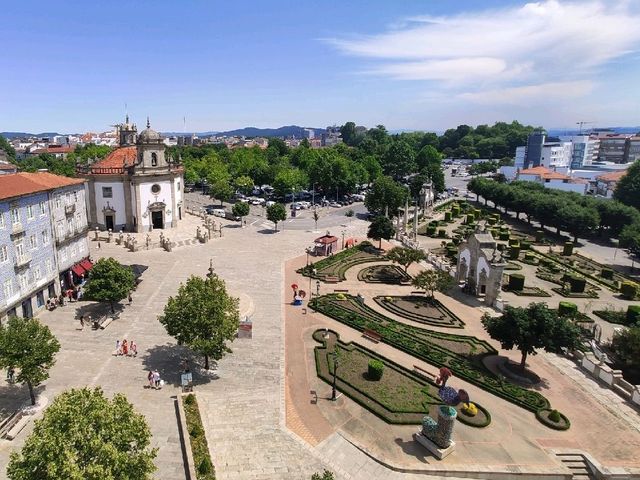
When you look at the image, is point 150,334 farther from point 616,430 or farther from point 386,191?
point 386,191

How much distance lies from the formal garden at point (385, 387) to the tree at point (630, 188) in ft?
260

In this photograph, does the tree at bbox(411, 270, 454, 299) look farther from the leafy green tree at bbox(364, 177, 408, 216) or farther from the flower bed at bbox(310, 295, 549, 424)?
the leafy green tree at bbox(364, 177, 408, 216)

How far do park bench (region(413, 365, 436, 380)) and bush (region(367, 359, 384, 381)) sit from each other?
2702mm

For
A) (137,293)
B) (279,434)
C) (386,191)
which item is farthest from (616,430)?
(386,191)

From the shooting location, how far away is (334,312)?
3884 centimetres

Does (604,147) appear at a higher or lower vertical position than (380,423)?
higher

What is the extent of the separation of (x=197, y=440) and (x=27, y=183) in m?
28.4

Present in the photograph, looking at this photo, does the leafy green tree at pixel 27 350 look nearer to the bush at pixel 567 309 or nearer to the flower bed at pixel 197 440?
the flower bed at pixel 197 440

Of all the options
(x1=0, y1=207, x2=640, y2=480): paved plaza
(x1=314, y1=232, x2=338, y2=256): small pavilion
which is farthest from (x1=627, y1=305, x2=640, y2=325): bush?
(x1=314, y1=232, x2=338, y2=256): small pavilion

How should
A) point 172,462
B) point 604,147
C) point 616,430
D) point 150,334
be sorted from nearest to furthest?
point 172,462 → point 616,430 → point 150,334 → point 604,147

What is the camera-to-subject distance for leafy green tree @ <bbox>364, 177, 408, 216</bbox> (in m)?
74.9

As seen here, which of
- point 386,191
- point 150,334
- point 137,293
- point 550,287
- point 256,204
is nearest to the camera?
point 150,334

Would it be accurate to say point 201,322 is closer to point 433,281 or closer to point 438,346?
point 438,346

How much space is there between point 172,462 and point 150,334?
14.8m
